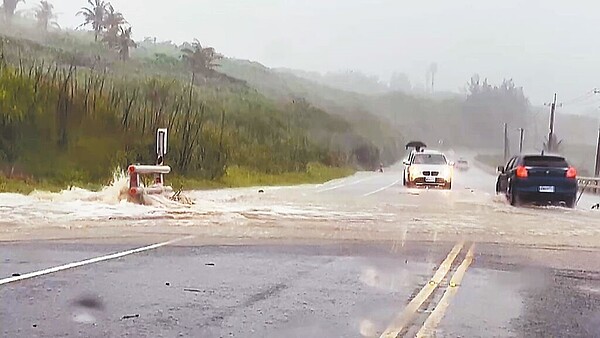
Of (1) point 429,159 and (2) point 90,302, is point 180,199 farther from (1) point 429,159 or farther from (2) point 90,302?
(1) point 429,159

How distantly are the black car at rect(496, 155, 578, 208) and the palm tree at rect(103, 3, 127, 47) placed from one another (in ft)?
165

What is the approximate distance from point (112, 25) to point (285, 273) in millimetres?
65538

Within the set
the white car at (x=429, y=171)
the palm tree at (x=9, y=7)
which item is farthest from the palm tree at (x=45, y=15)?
the white car at (x=429, y=171)

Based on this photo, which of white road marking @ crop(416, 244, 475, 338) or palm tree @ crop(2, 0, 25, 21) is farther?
palm tree @ crop(2, 0, 25, 21)

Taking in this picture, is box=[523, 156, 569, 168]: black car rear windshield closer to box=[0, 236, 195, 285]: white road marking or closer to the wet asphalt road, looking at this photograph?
the wet asphalt road

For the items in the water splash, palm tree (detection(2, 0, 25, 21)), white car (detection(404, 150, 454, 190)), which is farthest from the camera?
palm tree (detection(2, 0, 25, 21))

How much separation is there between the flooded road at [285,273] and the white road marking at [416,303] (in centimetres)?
2

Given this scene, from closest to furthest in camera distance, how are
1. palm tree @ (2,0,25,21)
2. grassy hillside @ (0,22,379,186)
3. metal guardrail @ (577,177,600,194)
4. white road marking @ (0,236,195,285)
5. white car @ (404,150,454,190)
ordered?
white road marking @ (0,236,195,285), grassy hillside @ (0,22,379,186), white car @ (404,150,454,190), metal guardrail @ (577,177,600,194), palm tree @ (2,0,25,21)

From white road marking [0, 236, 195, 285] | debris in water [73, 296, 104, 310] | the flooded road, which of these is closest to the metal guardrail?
the flooded road

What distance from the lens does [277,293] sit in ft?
28.7

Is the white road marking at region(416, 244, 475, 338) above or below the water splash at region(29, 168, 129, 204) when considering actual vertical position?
above

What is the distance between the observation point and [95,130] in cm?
2859

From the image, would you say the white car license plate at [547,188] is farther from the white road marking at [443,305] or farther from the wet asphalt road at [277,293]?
the white road marking at [443,305]

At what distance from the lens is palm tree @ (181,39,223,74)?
70625 mm
